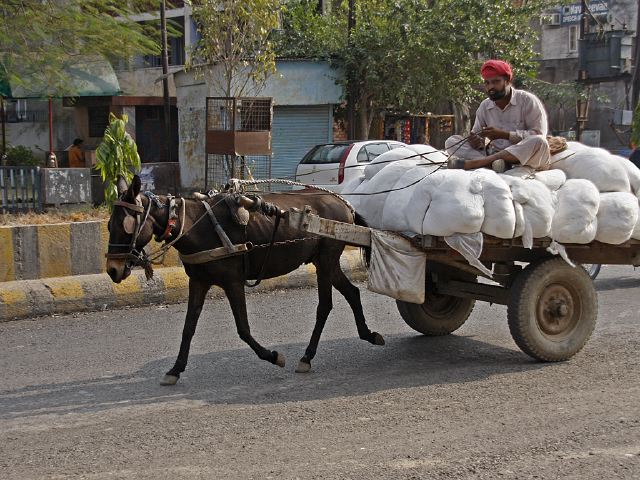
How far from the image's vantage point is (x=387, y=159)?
8.16 metres

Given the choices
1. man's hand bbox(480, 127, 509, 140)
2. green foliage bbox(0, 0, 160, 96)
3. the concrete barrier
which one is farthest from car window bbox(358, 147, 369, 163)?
man's hand bbox(480, 127, 509, 140)

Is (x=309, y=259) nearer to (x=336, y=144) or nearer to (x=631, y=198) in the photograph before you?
(x=631, y=198)

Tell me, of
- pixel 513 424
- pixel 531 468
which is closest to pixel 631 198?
pixel 513 424

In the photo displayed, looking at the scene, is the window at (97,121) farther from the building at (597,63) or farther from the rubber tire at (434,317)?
the rubber tire at (434,317)

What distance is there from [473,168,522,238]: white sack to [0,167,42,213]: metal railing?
8.28 metres

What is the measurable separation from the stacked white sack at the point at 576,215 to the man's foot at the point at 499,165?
19.5 inches

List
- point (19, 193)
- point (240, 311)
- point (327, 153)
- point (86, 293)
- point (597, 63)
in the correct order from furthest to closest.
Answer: point (597, 63) → point (327, 153) → point (19, 193) → point (86, 293) → point (240, 311)

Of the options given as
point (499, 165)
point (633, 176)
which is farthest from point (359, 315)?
point (633, 176)

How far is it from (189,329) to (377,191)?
6.63ft

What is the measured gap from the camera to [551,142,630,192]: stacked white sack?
751 cm

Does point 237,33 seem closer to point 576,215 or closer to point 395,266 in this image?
point 395,266

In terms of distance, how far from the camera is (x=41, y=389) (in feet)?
22.6

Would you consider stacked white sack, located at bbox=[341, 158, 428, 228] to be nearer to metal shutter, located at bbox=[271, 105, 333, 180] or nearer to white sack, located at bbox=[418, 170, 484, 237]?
white sack, located at bbox=[418, 170, 484, 237]

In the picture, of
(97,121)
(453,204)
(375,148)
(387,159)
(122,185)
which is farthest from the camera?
(97,121)
